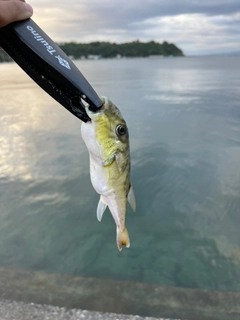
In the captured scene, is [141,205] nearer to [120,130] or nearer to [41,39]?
[120,130]

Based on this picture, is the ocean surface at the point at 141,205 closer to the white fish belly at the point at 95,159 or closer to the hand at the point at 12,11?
the white fish belly at the point at 95,159

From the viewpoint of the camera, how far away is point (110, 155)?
7.57 feet

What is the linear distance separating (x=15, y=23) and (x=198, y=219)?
17.7 feet

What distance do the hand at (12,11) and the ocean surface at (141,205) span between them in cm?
410

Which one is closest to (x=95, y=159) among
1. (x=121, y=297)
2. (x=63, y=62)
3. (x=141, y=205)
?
(x=63, y=62)

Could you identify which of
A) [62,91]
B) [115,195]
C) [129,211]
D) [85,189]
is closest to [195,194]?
[129,211]

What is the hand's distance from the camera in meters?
1.99

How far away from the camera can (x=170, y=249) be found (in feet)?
18.8

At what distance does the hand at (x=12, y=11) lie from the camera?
6.54 feet

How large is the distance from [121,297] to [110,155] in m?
2.17

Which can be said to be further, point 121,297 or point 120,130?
point 121,297

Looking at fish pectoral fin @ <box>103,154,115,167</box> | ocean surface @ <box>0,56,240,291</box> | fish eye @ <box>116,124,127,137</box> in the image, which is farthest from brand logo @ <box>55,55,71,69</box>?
ocean surface @ <box>0,56,240,291</box>

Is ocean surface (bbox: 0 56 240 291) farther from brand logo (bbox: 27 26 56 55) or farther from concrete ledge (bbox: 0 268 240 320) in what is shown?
brand logo (bbox: 27 26 56 55)

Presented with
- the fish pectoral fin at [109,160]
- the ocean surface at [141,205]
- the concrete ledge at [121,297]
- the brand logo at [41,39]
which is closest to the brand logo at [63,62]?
the brand logo at [41,39]
